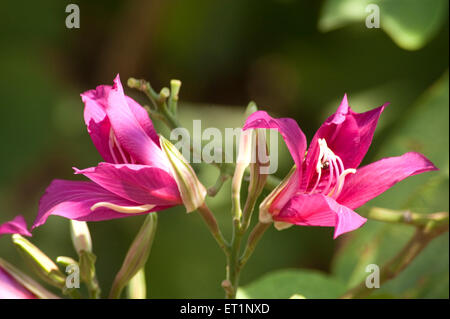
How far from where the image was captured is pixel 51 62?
2.11 meters

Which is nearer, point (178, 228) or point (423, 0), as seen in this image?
point (423, 0)

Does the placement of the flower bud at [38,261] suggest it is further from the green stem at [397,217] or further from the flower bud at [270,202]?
the green stem at [397,217]

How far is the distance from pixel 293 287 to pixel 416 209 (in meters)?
0.32

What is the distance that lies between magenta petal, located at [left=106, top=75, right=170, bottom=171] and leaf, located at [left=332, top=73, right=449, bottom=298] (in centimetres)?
60

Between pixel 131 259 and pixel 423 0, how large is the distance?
73cm

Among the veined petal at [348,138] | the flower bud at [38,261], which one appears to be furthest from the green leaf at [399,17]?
the flower bud at [38,261]

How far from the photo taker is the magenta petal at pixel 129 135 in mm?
836

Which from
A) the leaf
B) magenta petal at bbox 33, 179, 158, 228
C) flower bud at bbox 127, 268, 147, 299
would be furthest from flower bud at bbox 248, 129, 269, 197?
the leaf

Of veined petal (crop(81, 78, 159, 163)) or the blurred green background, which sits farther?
the blurred green background

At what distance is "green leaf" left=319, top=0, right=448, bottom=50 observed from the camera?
1248mm

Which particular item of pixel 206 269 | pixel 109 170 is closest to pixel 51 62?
pixel 206 269

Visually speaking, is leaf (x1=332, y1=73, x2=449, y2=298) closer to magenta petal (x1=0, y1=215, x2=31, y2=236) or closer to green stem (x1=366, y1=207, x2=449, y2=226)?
green stem (x1=366, y1=207, x2=449, y2=226)

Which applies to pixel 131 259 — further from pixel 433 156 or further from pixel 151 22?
pixel 151 22
